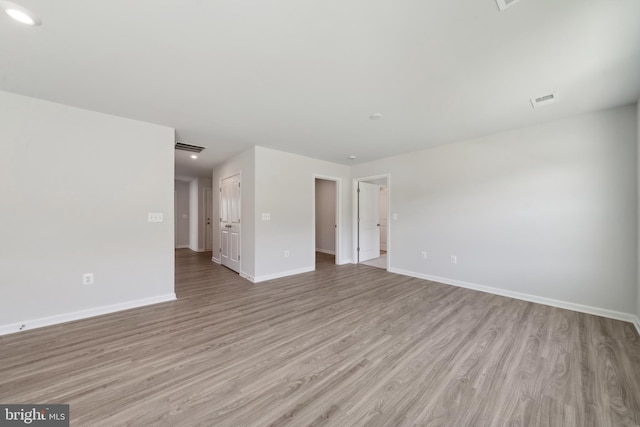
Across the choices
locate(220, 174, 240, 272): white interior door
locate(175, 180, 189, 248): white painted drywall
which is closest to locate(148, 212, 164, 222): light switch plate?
locate(220, 174, 240, 272): white interior door

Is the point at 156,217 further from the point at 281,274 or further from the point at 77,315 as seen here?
the point at 281,274

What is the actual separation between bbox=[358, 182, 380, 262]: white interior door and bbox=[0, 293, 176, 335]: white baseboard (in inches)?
161

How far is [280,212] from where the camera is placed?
4547mm

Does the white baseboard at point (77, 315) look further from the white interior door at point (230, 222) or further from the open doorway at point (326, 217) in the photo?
the open doorway at point (326, 217)

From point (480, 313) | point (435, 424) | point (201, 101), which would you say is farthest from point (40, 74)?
point (480, 313)

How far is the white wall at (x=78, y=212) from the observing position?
2404 mm

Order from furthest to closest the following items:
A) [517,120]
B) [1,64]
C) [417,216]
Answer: [417,216]
[517,120]
[1,64]

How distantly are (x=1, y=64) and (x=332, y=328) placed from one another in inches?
146

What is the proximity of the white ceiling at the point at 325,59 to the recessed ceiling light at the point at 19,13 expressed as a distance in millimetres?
65

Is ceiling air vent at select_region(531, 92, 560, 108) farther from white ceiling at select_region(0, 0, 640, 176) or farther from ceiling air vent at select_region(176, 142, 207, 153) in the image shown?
ceiling air vent at select_region(176, 142, 207, 153)

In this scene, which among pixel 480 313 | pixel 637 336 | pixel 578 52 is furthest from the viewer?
pixel 480 313

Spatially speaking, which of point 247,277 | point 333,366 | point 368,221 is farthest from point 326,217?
point 333,366

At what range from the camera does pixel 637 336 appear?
2344 millimetres

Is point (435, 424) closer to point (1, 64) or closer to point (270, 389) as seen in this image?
point (270, 389)
